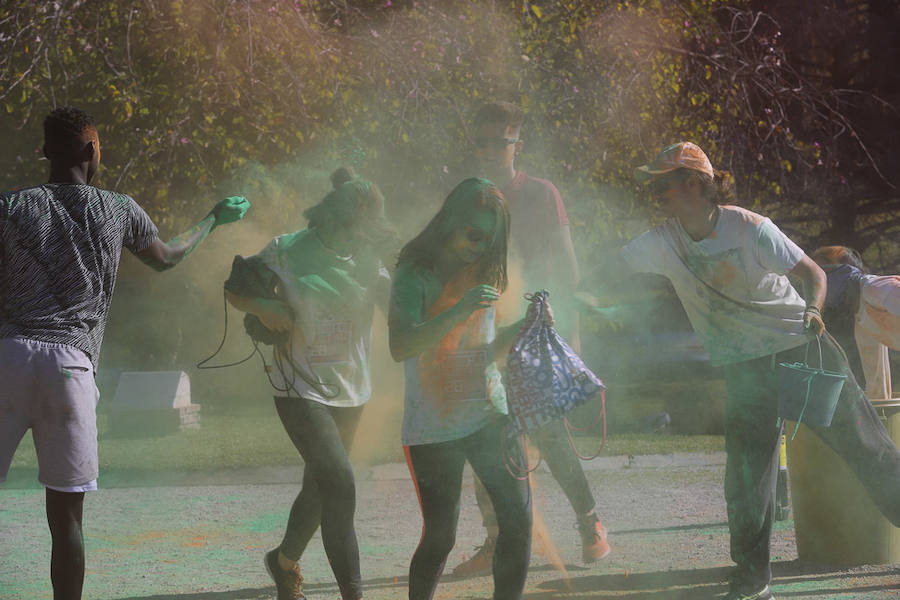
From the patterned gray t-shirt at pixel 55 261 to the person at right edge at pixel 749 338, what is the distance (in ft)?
6.21

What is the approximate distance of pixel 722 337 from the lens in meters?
4.19

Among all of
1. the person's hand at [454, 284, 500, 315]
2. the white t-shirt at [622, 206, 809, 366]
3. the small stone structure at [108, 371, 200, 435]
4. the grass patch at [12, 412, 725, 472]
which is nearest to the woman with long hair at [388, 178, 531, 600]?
the person's hand at [454, 284, 500, 315]

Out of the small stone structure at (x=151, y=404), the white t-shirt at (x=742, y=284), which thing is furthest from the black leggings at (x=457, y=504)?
the small stone structure at (x=151, y=404)

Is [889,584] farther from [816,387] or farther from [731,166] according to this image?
[731,166]

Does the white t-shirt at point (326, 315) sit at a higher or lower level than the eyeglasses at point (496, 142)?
lower

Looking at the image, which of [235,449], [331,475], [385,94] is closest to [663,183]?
[331,475]

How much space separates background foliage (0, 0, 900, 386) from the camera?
883 cm

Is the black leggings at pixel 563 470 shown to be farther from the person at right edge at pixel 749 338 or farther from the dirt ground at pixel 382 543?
the person at right edge at pixel 749 338

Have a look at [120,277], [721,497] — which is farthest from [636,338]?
[721,497]

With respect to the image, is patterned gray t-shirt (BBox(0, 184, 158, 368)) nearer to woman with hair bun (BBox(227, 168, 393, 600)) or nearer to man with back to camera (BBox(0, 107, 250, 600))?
man with back to camera (BBox(0, 107, 250, 600))

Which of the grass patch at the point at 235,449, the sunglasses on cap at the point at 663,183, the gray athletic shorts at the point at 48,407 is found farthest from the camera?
the grass patch at the point at 235,449

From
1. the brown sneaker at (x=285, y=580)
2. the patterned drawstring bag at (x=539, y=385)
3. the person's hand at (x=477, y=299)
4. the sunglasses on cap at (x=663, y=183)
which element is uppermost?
the sunglasses on cap at (x=663, y=183)

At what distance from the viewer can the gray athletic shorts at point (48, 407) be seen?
3.20m

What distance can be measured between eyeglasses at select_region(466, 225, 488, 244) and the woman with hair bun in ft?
2.74
